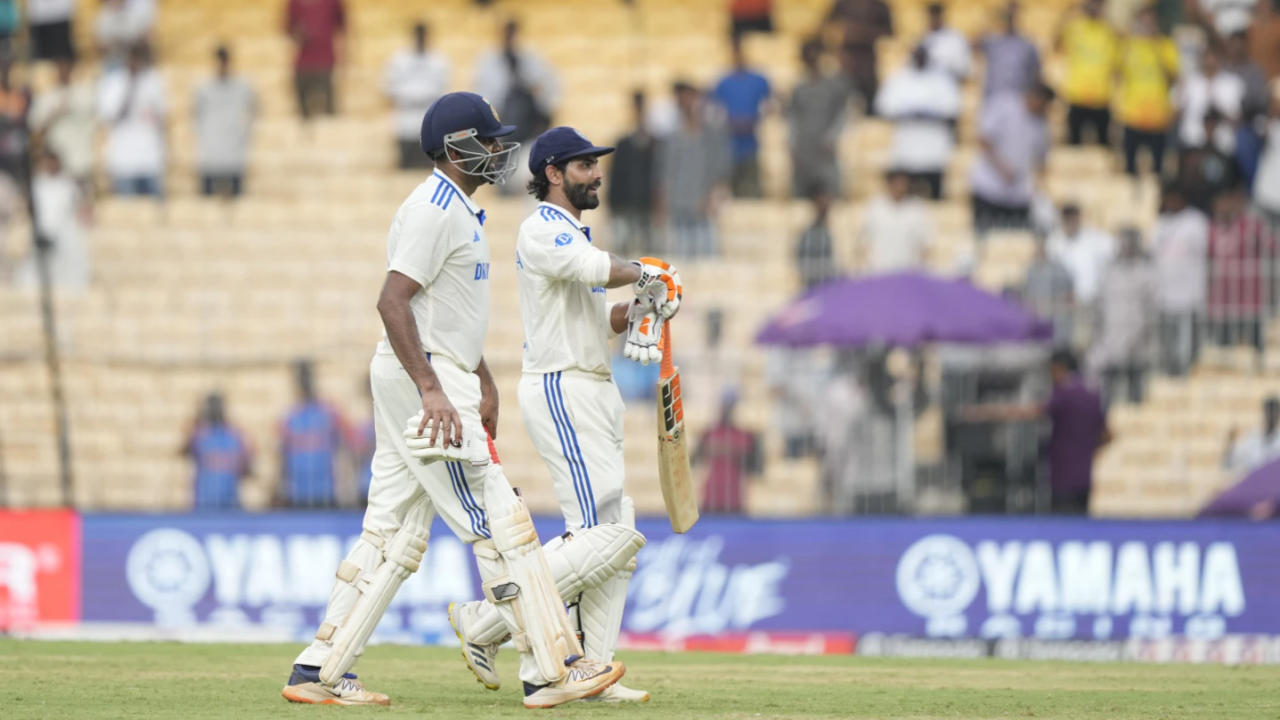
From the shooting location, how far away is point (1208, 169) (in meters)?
17.3

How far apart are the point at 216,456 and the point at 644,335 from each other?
8.26m

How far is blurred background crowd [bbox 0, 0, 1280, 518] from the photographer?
14797 mm

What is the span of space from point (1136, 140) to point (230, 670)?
38.9 feet

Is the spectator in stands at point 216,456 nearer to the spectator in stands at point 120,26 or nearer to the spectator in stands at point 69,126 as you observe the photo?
the spectator in stands at point 69,126

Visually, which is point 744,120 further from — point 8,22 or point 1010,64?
point 8,22

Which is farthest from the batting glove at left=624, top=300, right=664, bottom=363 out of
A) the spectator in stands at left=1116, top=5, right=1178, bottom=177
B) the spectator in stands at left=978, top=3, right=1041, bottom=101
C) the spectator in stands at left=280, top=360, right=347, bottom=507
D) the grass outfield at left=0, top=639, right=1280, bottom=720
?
the spectator in stands at left=1116, top=5, right=1178, bottom=177

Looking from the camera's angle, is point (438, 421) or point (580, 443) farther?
point (580, 443)

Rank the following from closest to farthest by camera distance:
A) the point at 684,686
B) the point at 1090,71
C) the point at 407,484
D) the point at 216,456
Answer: the point at 407,484 → the point at 684,686 → the point at 216,456 → the point at 1090,71

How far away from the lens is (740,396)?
14836 millimetres

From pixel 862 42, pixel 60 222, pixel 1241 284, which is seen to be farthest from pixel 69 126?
pixel 1241 284

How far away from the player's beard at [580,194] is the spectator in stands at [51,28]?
45.4 feet

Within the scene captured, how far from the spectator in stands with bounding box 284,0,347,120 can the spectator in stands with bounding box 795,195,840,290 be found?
5.97 metres

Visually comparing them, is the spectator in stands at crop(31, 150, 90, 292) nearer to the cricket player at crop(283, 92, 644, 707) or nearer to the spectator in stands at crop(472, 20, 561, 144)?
the spectator in stands at crop(472, 20, 561, 144)

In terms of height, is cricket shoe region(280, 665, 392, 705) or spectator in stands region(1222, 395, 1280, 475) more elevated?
spectator in stands region(1222, 395, 1280, 475)
